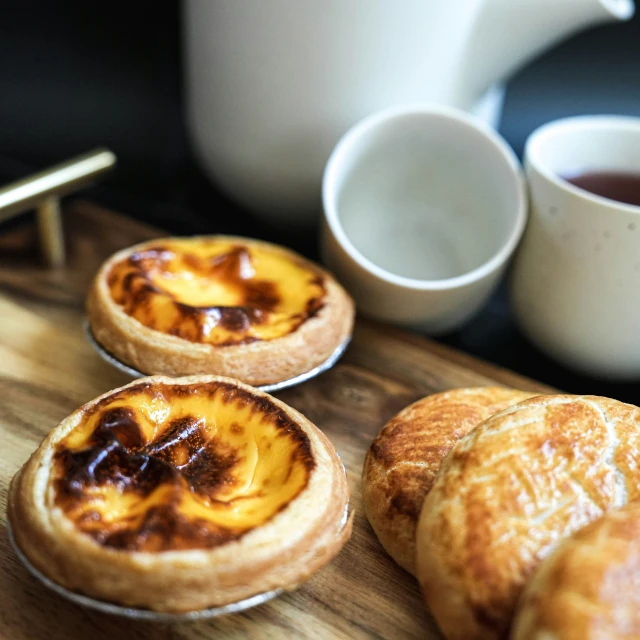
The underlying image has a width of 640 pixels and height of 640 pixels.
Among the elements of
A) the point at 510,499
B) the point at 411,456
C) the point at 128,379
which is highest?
the point at 510,499

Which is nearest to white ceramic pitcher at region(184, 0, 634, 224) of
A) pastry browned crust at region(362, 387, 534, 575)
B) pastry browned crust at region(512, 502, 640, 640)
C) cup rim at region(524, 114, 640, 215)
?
cup rim at region(524, 114, 640, 215)

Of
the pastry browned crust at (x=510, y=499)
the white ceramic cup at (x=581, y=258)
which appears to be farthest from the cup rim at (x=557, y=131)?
the pastry browned crust at (x=510, y=499)

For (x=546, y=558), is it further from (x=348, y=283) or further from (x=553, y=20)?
(x=553, y=20)

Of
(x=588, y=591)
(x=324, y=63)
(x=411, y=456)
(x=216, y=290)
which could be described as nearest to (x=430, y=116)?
(x=324, y=63)

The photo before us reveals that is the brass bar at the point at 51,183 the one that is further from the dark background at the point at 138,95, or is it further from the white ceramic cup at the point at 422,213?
the white ceramic cup at the point at 422,213

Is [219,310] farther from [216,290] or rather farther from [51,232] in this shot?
[51,232]

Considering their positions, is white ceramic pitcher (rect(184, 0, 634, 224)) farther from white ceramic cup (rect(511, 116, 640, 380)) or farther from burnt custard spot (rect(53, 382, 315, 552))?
burnt custard spot (rect(53, 382, 315, 552))

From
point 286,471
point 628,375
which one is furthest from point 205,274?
point 628,375
